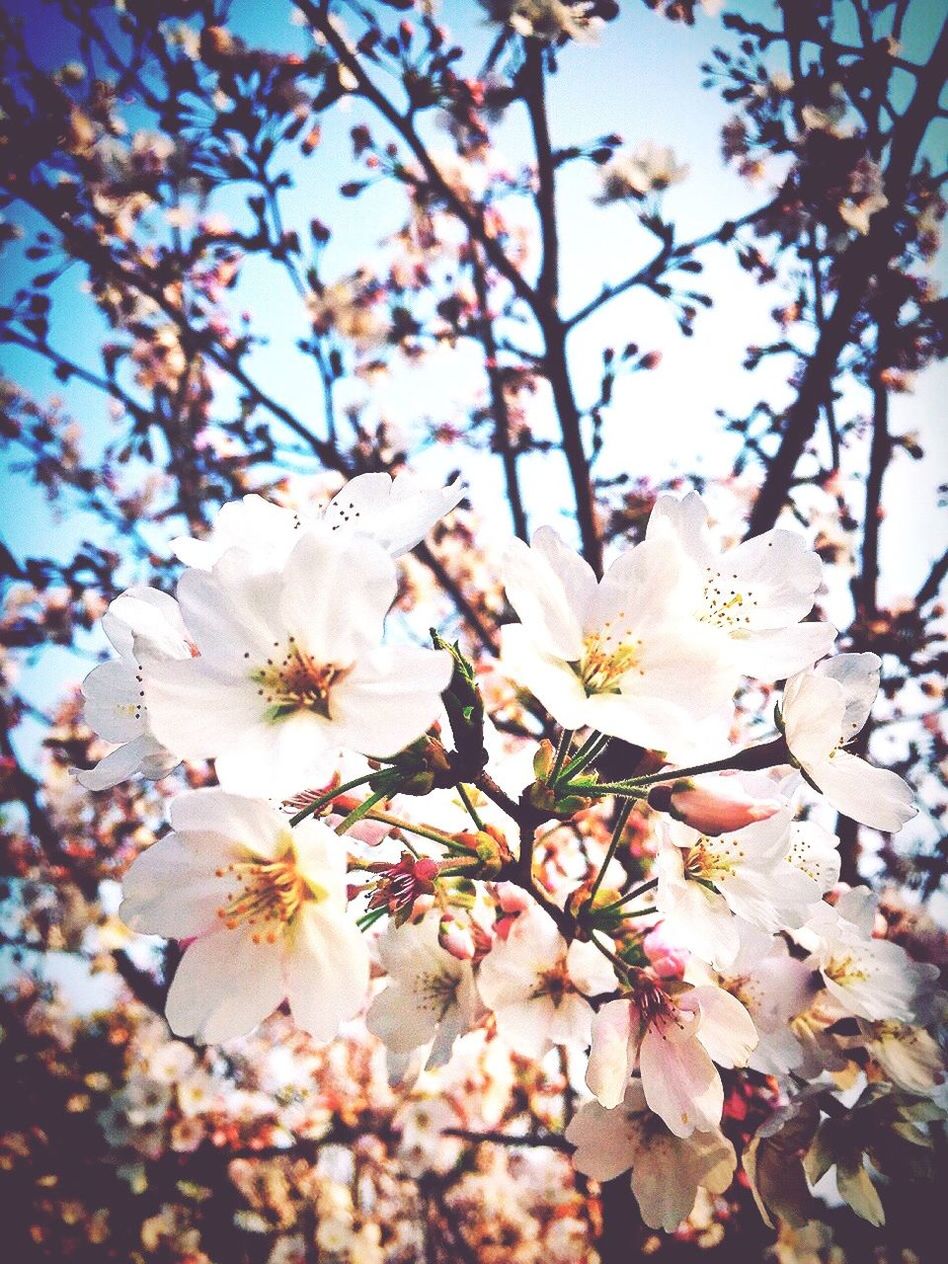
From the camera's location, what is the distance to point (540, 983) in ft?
3.85

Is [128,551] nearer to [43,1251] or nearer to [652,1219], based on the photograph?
[43,1251]

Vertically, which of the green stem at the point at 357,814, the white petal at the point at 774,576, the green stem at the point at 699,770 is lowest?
the green stem at the point at 357,814

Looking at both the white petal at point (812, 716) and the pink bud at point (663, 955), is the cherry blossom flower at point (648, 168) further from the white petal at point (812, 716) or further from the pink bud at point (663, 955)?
the pink bud at point (663, 955)

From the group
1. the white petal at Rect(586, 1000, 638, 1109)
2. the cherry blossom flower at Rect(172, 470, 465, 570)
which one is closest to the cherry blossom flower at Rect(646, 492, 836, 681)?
the cherry blossom flower at Rect(172, 470, 465, 570)

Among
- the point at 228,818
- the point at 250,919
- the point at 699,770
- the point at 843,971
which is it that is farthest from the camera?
the point at 843,971

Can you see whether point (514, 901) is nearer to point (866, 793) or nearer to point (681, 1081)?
point (681, 1081)

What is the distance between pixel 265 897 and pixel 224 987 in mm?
123

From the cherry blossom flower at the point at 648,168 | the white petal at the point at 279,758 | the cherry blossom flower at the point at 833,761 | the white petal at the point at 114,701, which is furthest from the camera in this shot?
the cherry blossom flower at the point at 648,168

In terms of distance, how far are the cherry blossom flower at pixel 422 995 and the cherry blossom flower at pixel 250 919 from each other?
0.36 m

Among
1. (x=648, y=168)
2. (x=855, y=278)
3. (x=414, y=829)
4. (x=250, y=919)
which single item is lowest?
(x=250, y=919)

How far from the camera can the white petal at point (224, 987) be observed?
82 cm

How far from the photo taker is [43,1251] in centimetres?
359

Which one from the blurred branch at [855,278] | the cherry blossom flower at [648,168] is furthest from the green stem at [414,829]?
the cherry blossom flower at [648,168]

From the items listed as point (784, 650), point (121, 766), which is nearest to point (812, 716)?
point (784, 650)
